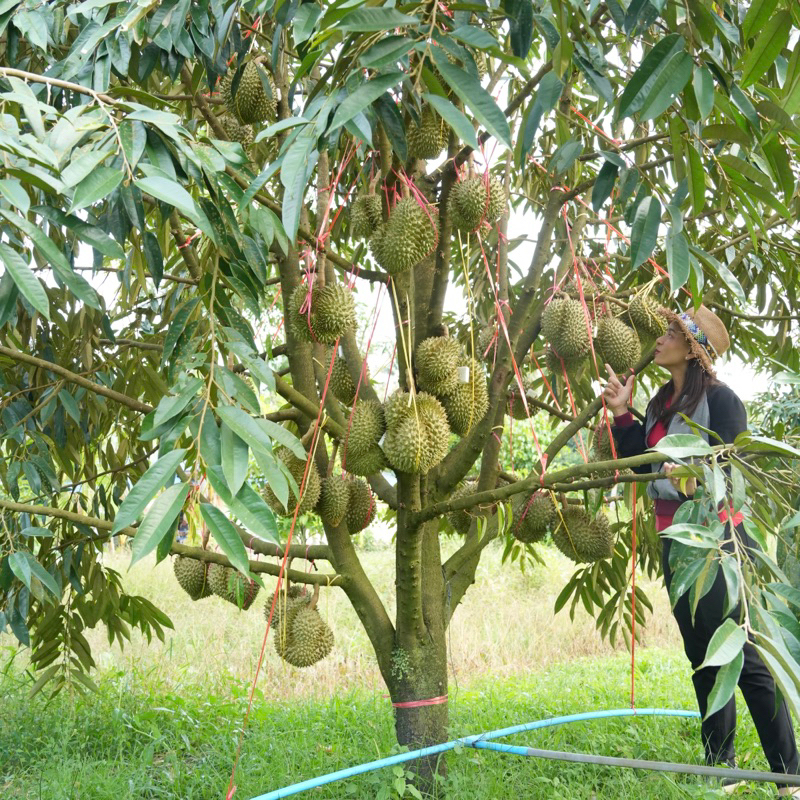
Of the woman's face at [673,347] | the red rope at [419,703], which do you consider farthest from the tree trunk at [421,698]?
the woman's face at [673,347]

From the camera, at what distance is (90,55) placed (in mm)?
1427

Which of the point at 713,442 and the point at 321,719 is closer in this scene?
the point at 713,442

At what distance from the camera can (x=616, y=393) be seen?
215 cm

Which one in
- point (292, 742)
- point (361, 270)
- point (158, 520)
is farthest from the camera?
point (292, 742)

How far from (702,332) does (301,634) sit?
4.20ft

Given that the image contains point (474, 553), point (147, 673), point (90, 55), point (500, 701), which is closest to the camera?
point (90, 55)

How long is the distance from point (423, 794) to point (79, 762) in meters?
1.25

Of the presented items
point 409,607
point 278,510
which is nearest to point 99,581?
point 278,510

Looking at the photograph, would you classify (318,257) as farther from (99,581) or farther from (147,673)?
(147,673)

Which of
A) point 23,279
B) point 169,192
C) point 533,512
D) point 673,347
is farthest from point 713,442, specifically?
point 23,279

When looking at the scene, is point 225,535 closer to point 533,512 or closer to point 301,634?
point 301,634

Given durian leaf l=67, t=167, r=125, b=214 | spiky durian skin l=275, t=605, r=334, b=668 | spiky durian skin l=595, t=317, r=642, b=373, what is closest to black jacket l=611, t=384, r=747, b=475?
spiky durian skin l=595, t=317, r=642, b=373

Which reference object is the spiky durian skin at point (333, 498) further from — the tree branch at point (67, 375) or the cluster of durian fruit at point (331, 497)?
the tree branch at point (67, 375)

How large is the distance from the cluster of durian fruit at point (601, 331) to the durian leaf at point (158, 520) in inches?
49.5
